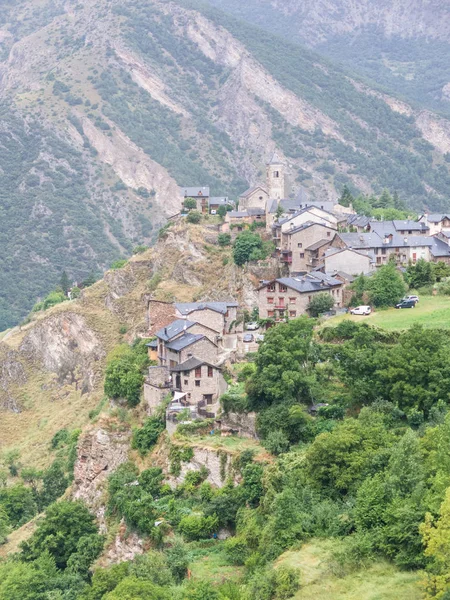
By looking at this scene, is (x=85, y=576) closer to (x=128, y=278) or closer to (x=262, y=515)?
(x=262, y=515)

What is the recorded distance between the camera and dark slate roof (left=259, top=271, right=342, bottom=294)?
74.6m

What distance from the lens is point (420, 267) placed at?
257 ft

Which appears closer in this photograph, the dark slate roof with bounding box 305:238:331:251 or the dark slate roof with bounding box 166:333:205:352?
the dark slate roof with bounding box 166:333:205:352

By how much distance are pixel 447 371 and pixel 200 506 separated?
14.2m

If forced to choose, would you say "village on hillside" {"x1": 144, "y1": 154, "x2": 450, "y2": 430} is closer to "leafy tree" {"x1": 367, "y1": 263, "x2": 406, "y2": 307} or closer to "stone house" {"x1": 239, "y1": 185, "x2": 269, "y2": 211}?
"stone house" {"x1": 239, "y1": 185, "x2": 269, "y2": 211}

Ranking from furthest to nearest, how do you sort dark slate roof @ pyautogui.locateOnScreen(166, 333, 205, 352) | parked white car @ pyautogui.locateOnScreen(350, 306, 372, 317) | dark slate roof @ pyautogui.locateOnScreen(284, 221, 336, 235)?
dark slate roof @ pyautogui.locateOnScreen(284, 221, 336, 235) → parked white car @ pyautogui.locateOnScreen(350, 306, 372, 317) → dark slate roof @ pyautogui.locateOnScreen(166, 333, 205, 352)

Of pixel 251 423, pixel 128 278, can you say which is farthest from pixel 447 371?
pixel 128 278

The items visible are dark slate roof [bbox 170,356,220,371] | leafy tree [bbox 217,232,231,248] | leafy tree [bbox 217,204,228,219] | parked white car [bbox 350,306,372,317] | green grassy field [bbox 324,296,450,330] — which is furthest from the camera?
leafy tree [bbox 217,204,228,219]

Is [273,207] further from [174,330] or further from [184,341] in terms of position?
[184,341]

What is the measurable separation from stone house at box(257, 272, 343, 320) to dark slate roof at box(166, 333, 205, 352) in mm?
7702

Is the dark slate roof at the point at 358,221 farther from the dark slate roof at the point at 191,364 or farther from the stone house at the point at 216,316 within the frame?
the dark slate roof at the point at 191,364

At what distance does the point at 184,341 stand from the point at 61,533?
14.5 m

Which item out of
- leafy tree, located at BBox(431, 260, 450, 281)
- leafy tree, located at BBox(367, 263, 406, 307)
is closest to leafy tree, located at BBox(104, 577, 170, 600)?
leafy tree, located at BBox(367, 263, 406, 307)

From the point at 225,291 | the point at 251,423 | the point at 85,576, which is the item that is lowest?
the point at 85,576
